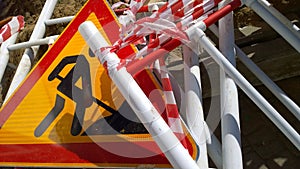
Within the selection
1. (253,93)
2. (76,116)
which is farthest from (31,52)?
(253,93)

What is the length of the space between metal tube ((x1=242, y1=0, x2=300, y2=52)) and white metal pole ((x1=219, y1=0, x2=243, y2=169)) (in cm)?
8

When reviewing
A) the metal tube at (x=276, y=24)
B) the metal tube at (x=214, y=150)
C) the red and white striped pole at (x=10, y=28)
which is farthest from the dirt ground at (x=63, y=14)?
the metal tube at (x=276, y=24)

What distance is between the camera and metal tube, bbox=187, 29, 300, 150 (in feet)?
3.65

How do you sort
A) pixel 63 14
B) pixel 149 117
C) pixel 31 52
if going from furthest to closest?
1. pixel 63 14
2. pixel 31 52
3. pixel 149 117

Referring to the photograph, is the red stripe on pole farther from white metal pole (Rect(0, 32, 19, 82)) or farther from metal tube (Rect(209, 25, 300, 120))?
white metal pole (Rect(0, 32, 19, 82))

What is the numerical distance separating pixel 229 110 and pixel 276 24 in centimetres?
25

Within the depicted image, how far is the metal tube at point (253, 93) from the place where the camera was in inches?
43.9

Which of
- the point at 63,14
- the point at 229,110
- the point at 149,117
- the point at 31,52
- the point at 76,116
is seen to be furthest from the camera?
the point at 63,14

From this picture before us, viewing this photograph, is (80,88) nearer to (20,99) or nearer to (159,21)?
(20,99)

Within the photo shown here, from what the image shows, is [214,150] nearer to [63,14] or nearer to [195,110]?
[195,110]

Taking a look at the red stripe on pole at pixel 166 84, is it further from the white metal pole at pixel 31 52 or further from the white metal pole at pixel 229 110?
the white metal pole at pixel 31 52

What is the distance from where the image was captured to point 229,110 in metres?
1.22

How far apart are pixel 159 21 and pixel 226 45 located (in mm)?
222

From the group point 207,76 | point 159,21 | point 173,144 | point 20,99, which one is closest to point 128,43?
Answer: point 159,21
